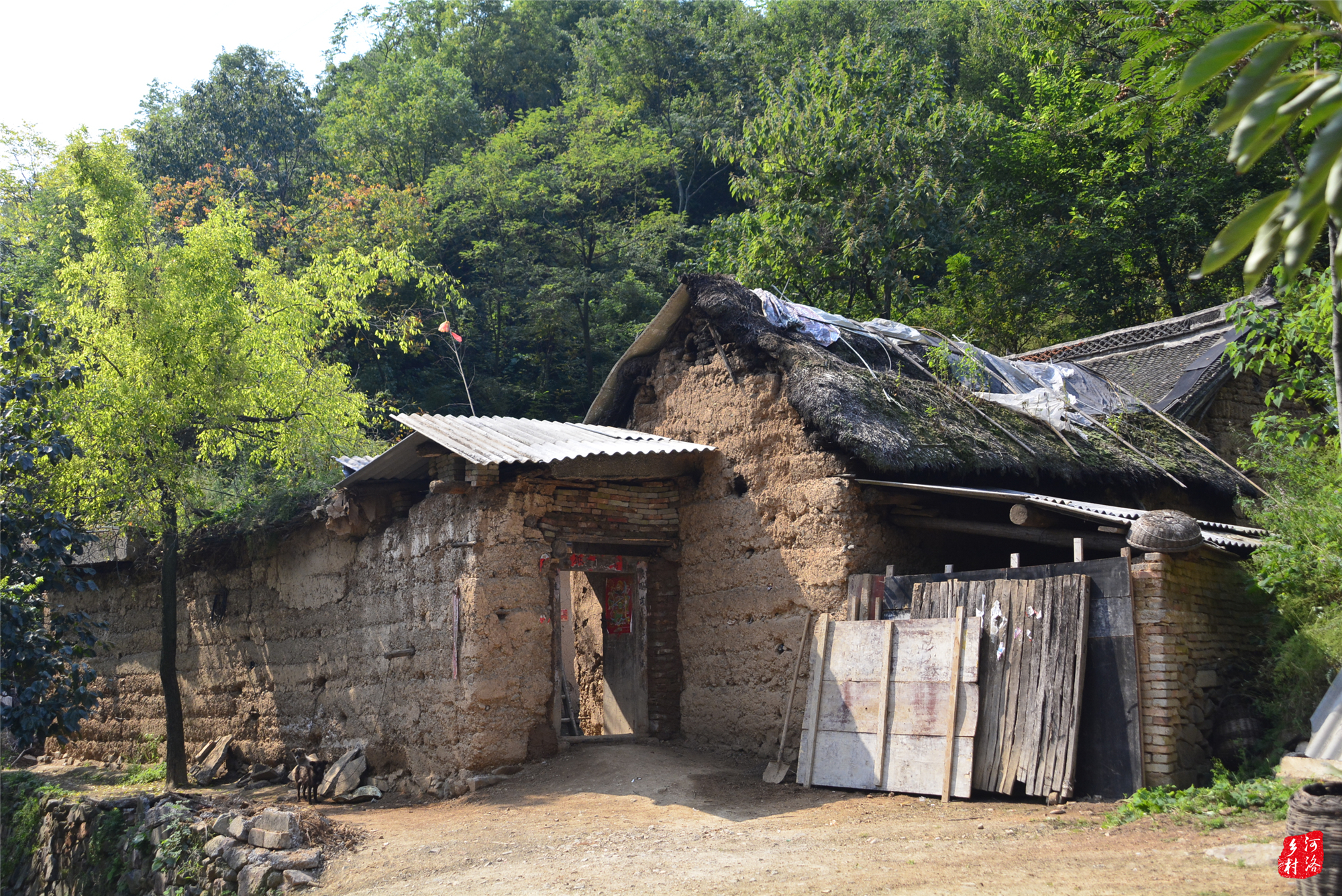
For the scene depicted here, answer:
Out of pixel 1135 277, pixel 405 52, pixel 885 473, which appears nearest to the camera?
pixel 885 473

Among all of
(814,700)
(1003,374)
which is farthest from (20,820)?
(1003,374)

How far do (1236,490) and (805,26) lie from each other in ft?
60.6

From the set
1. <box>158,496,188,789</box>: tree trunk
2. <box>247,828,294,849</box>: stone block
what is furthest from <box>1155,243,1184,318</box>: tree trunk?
<box>247,828,294,849</box>: stone block

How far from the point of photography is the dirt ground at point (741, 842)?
16.2ft

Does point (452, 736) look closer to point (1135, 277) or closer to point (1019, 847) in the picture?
point (1019, 847)

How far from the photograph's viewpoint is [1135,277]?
65.5 feet

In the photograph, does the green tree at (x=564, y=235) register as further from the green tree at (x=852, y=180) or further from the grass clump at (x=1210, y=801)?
the grass clump at (x=1210, y=801)

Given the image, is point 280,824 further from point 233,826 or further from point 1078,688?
point 1078,688

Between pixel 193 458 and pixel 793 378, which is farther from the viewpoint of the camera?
pixel 193 458

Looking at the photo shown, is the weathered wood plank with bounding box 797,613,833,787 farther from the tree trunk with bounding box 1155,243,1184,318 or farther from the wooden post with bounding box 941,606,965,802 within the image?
the tree trunk with bounding box 1155,243,1184,318

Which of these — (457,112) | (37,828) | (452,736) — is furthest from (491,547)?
(457,112)

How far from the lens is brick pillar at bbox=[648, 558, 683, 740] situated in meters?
9.50

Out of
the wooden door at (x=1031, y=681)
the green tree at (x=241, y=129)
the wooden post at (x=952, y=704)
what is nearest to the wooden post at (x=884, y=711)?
the wooden post at (x=952, y=704)

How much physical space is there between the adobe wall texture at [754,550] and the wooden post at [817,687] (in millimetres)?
300
